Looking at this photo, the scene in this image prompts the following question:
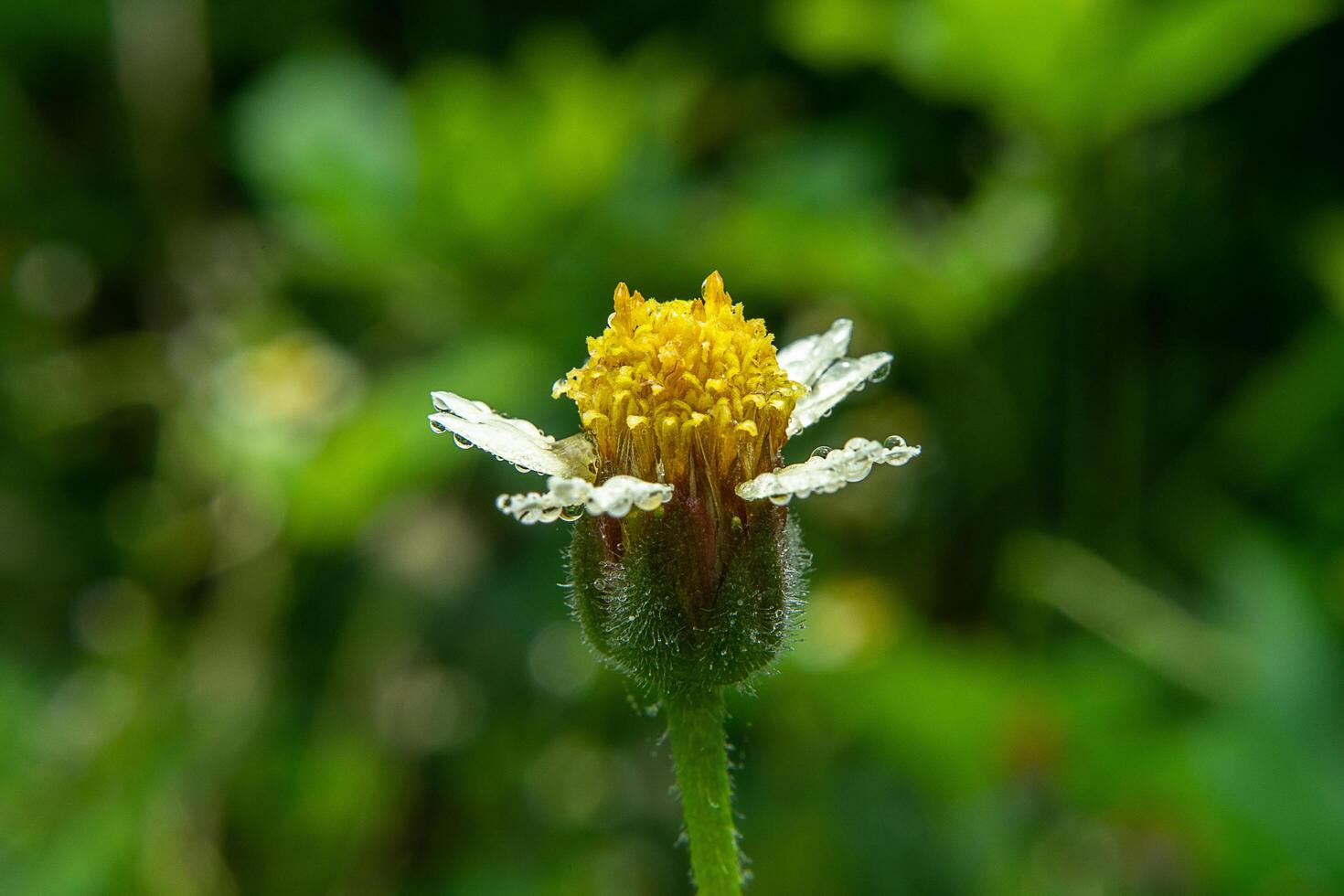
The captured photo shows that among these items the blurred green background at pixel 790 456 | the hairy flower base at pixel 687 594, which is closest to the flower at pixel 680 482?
the hairy flower base at pixel 687 594

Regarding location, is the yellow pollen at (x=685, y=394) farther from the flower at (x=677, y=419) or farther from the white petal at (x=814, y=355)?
the white petal at (x=814, y=355)

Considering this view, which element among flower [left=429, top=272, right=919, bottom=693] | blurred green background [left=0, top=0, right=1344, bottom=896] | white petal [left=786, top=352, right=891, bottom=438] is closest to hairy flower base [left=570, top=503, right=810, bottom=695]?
flower [left=429, top=272, right=919, bottom=693]

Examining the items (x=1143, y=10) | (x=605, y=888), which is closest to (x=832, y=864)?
(x=605, y=888)

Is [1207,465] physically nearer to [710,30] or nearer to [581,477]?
[710,30]

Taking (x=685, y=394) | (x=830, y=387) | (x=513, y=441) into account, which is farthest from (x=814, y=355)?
(x=513, y=441)

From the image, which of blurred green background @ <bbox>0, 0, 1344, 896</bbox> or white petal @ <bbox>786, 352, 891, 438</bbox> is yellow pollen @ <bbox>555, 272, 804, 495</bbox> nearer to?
white petal @ <bbox>786, 352, 891, 438</bbox>

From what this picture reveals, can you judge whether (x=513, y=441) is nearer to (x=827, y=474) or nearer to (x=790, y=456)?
(x=827, y=474)
